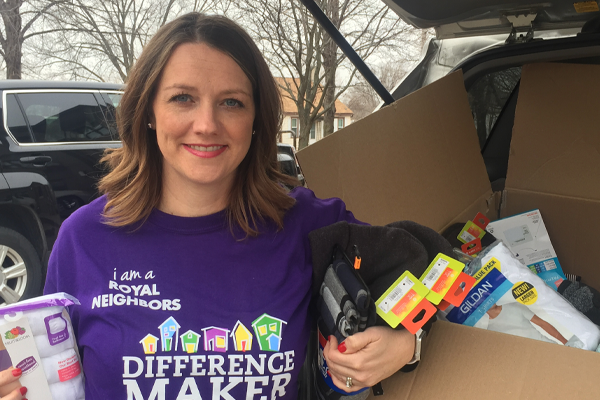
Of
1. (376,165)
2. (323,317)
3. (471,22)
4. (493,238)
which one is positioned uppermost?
(471,22)

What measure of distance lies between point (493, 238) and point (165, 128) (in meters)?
1.77

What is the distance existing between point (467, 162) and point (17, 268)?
3.11m

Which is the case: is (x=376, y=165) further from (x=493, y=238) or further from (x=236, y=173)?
(x=493, y=238)

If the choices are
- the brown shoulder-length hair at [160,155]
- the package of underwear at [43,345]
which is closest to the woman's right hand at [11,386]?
the package of underwear at [43,345]

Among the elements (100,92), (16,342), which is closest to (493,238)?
(16,342)

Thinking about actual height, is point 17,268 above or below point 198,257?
below

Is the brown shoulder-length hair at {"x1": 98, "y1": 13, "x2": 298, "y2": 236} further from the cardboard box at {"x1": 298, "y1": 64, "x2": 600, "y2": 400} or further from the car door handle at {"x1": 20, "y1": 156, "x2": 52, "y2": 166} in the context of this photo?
the car door handle at {"x1": 20, "y1": 156, "x2": 52, "y2": 166}

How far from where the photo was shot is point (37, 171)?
9.89ft

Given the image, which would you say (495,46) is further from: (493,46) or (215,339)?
(215,339)

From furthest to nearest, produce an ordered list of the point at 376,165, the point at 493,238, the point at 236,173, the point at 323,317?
1. the point at 493,238
2. the point at 376,165
3. the point at 236,173
4. the point at 323,317

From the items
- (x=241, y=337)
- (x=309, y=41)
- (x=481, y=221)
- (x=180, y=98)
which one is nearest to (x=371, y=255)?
(x=241, y=337)

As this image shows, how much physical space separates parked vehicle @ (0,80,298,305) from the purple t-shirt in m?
2.21

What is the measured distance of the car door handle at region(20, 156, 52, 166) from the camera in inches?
117

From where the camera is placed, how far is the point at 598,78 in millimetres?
2027
